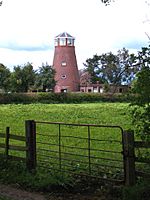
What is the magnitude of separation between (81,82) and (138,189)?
91.9 meters

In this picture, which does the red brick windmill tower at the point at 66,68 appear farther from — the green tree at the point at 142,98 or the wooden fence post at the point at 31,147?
Result: the green tree at the point at 142,98

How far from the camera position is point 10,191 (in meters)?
8.23

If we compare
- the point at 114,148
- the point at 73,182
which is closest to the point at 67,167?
the point at 73,182

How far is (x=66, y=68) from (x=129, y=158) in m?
88.9

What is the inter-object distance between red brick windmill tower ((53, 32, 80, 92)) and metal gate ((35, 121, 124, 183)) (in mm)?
72457

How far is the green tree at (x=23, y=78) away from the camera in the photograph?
2607 inches

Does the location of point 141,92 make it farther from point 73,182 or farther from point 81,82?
point 81,82

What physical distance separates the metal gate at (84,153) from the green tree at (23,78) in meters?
44.2

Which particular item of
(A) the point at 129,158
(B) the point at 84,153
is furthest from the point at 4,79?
(A) the point at 129,158

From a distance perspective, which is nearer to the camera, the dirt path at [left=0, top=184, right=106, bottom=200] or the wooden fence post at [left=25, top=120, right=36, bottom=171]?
the dirt path at [left=0, top=184, right=106, bottom=200]

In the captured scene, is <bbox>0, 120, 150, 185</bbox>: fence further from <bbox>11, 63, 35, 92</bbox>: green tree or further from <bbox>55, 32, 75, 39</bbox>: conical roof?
<bbox>55, 32, 75, 39</bbox>: conical roof

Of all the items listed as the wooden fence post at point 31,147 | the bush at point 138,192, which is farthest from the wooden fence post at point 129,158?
the wooden fence post at point 31,147

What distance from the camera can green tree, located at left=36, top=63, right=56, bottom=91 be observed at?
7162 centimetres

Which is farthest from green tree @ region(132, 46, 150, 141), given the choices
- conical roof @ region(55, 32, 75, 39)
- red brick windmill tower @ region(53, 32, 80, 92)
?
conical roof @ region(55, 32, 75, 39)
